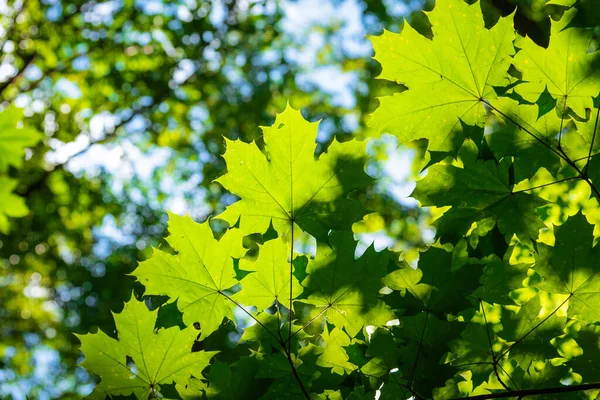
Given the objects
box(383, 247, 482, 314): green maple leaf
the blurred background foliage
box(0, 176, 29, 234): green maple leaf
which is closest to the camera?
box(383, 247, 482, 314): green maple leaf

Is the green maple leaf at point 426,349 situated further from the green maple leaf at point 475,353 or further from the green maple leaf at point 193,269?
the green maple leaf at point 193,269

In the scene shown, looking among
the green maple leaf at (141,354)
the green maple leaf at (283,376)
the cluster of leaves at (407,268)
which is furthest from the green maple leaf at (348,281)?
the green maple leaf at (141,354)

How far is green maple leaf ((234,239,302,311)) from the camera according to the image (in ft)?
3.39

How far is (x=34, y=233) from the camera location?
31.9 feet

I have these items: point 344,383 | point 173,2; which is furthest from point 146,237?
point 344,383

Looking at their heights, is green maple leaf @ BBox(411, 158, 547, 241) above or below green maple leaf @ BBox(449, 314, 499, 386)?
above

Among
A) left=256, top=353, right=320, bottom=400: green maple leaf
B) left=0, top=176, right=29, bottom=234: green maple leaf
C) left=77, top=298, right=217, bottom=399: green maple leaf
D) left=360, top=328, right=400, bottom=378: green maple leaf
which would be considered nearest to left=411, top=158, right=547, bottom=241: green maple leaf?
left=360, top=328, right=400, bottom=378: green maple leaf

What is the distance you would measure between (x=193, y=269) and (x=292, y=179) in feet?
0.92

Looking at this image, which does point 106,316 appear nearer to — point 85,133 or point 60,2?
point 85,133

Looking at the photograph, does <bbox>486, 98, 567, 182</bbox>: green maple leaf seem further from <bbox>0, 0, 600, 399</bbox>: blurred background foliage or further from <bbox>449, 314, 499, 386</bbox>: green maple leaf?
<bbox>0, 0, 600, 399</bbox>: blurred background foliage

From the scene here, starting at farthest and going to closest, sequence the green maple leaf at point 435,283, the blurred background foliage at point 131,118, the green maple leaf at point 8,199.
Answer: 1. the blurred background foliage at point 131,118
2. the green maple leaf at point 8,199
3. the green maple leaf at point 435,283

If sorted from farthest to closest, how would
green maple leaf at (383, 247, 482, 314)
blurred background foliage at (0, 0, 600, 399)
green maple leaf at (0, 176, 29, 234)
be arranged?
blurred background foliage at (0, 0, 600, 399) → green maple leaf at (0, 176, 29, 234) → green maple leaf at (383, 247, 482, 314)

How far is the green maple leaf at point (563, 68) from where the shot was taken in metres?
1.06

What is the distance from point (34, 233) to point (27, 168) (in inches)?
48.8
